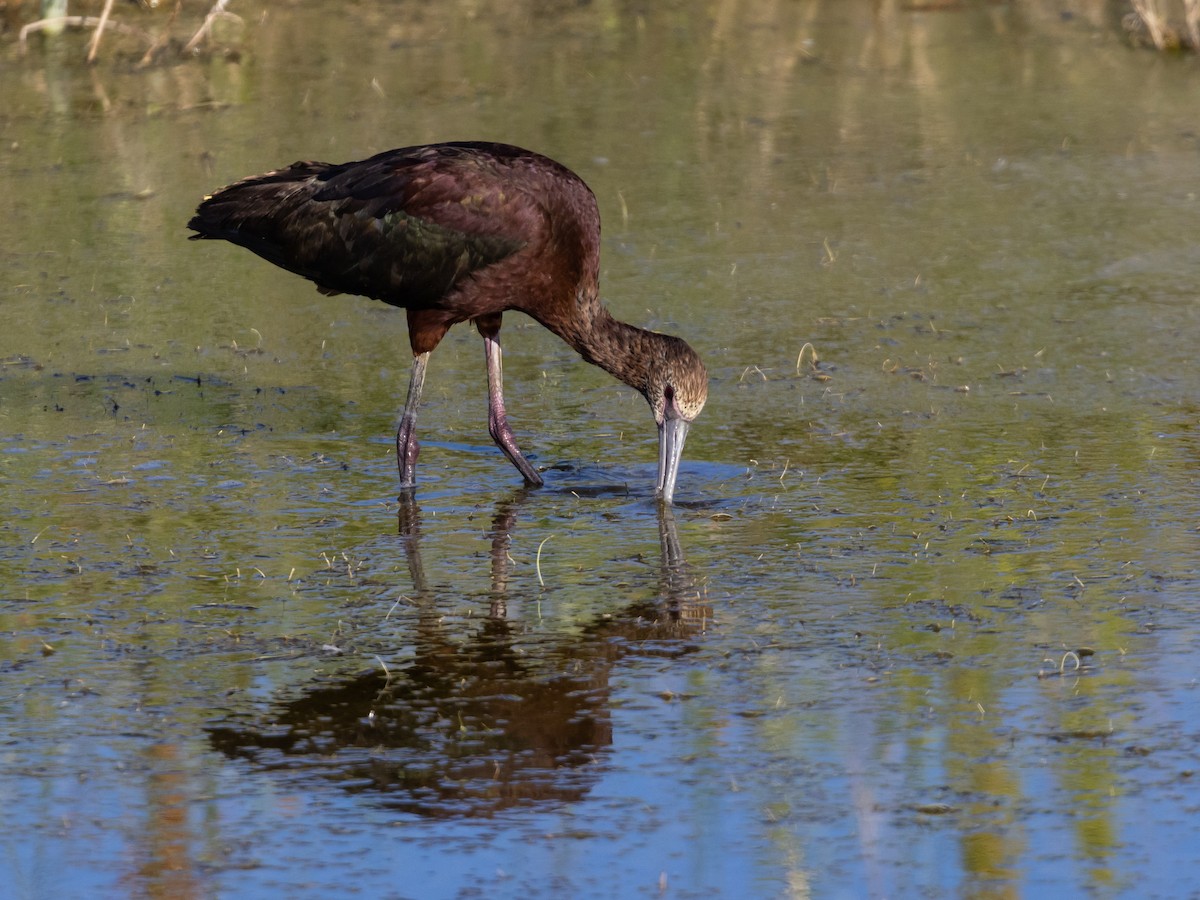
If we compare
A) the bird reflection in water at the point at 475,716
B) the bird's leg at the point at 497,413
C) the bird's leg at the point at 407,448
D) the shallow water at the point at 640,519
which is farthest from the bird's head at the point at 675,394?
the bird reflection in water at the point at 475,716

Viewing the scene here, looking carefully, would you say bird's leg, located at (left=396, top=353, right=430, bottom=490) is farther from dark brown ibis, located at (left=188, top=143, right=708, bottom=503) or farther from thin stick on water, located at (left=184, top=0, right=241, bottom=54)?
thin stick on water, located at (left=184, top=0, right=241, bottom=54)

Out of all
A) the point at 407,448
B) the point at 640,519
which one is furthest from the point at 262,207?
the point at 640,519

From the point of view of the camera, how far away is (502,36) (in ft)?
51.4

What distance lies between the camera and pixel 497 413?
7715 mm

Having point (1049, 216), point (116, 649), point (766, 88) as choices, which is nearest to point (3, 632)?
point (116, 649)

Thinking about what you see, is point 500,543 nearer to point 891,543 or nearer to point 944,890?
point 891,543

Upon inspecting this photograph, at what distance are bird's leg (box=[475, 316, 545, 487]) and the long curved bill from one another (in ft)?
1.74

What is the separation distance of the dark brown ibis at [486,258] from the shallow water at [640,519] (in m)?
0.37

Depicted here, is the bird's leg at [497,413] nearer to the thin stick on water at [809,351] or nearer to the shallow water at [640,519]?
the shallow water at [640,519]

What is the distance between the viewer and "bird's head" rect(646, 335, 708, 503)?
23.9ft

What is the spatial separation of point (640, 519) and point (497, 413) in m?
0.94

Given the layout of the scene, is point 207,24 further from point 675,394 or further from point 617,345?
point 675,394

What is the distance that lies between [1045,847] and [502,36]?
12132 millimetres

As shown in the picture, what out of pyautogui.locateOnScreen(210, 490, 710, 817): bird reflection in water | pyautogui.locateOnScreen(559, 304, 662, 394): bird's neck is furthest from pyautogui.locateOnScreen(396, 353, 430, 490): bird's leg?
pyautogui.locateOnScreen(210, 490, 710, 817): bird reflection in water
